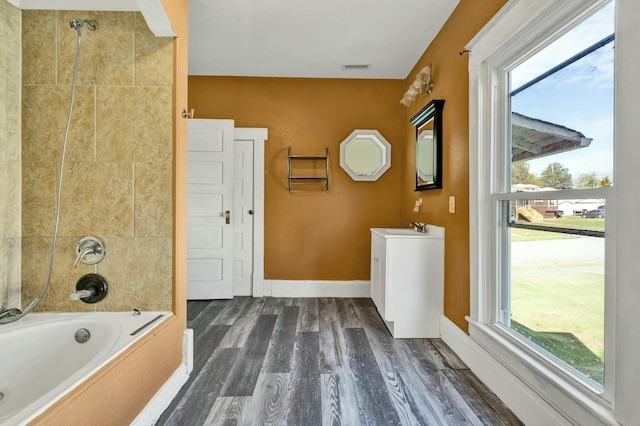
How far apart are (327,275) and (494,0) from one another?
9.04ft

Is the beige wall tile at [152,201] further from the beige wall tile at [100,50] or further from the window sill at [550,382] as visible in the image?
the window sill at [550,382]

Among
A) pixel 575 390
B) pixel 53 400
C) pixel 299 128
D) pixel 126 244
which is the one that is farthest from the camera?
pixel 299 128

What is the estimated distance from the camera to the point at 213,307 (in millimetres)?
3066

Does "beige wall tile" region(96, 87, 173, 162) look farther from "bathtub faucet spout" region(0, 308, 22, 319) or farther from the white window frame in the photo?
the white window frame

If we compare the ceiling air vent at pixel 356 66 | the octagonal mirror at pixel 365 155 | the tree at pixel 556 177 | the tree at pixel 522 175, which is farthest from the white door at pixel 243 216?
the tree at pixel 556 177

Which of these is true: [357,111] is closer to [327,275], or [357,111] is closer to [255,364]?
[327,275]

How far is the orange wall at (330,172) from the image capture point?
343 cm

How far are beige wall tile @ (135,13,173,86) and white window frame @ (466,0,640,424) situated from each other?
6.12 feet

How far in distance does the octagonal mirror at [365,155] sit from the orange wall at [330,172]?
0.08 meters

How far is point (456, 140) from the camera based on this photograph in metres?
2.23

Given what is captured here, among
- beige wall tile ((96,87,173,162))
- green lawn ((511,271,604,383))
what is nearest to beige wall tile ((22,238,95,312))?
beige wall tile ((96,87,173,162))

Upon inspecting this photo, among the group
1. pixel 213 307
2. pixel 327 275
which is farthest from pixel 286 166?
pixel 213 307

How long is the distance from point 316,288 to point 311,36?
2.53m

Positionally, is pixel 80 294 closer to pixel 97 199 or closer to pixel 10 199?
pixel 97 199
